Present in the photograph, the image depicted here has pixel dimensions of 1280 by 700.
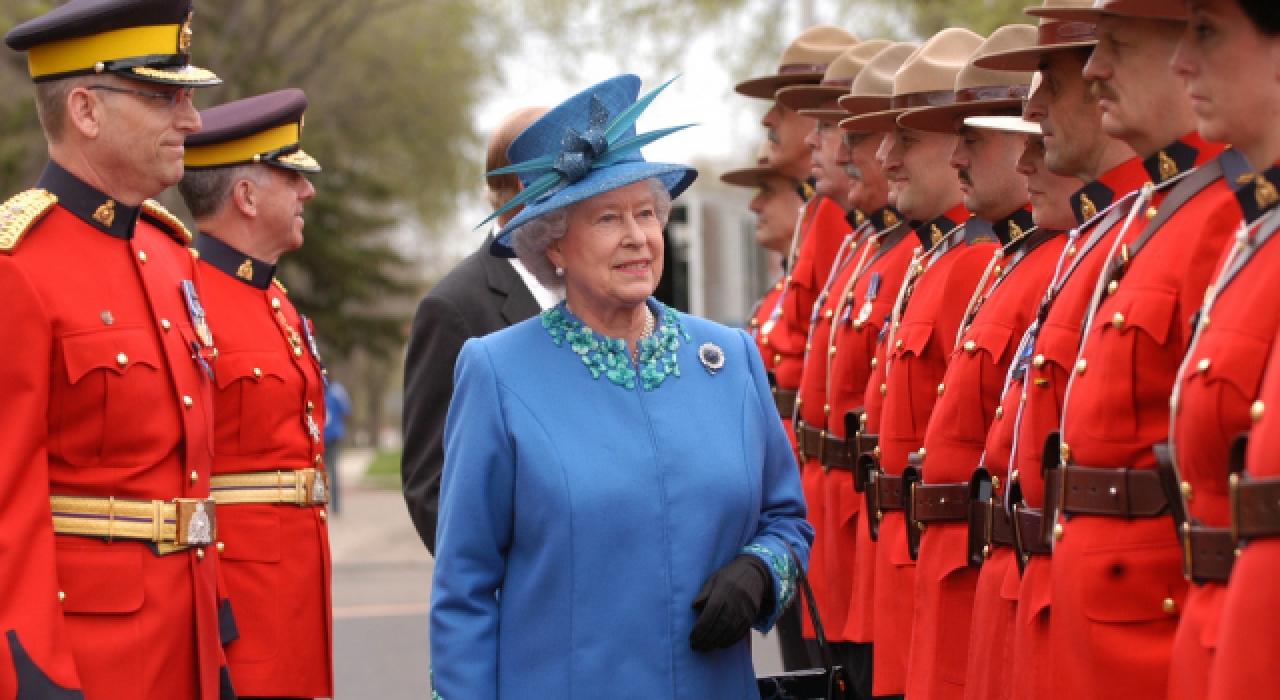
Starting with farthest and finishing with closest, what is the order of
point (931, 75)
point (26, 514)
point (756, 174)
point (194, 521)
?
point (756, 174)
point (931, 75)
point (194, 521)
point (26, 514)

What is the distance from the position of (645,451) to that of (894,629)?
203 cm

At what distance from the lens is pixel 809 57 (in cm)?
743

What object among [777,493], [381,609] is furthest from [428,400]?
[381,609]

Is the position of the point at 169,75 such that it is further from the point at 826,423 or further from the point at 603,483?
the point at 826,423

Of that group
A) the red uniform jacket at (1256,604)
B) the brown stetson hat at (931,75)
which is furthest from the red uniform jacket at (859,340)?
the red uniform jacket at (1256,604)

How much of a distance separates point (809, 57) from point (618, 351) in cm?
439

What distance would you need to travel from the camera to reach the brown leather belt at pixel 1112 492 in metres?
3.23

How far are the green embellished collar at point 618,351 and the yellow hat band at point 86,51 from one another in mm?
1379

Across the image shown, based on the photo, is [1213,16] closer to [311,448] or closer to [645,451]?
[645,451]

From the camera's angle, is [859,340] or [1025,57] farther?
[859,340]

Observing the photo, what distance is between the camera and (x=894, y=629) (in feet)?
16.2

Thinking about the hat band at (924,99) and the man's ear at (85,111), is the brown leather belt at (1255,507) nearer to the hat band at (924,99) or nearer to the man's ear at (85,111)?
the hat band at (924,99)

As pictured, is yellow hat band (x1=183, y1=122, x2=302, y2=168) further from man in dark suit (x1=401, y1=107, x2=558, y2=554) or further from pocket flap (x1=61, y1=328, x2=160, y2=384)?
pocket flap (x1=61, y1=328, x2=160, y2=384)

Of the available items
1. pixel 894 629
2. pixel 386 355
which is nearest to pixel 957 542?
pixel 894 629
